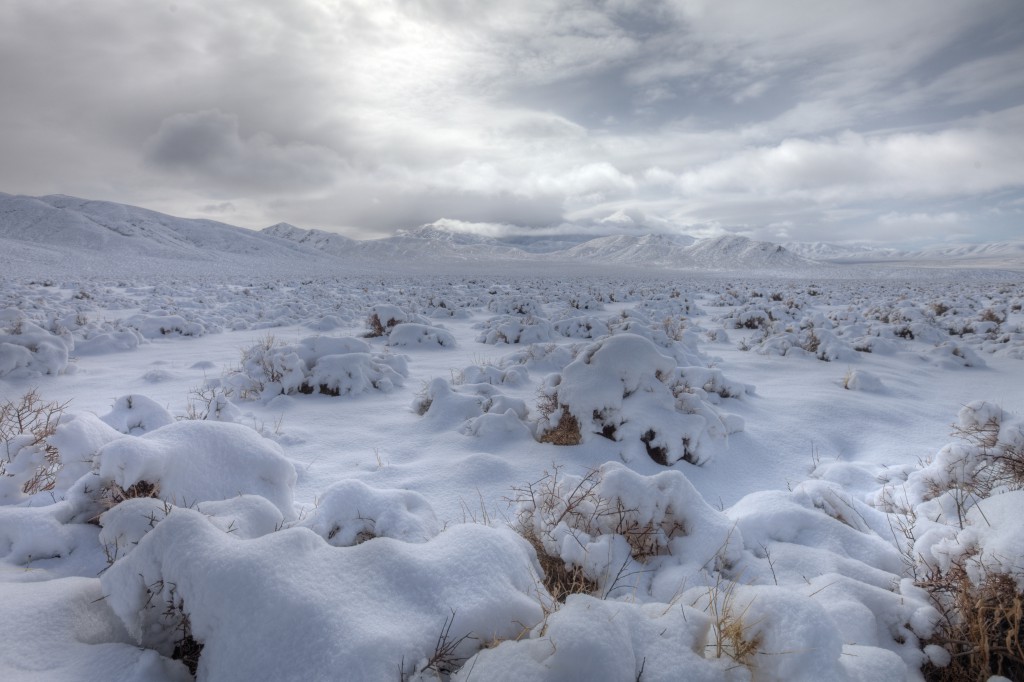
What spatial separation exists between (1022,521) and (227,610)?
2.95 metres

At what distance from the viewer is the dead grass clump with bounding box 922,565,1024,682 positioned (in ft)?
5.51

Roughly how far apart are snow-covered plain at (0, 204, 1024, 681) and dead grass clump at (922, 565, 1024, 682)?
5 centimetres

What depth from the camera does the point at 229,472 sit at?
9.42 feet

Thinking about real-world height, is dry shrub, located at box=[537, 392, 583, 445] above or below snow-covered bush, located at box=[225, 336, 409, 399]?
below

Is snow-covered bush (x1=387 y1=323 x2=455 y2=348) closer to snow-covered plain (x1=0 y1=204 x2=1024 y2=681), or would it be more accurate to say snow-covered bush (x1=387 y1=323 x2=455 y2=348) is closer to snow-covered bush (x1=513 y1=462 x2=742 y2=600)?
snow-covered plain (x1=0 y1=204 x2=1024 y2=681)

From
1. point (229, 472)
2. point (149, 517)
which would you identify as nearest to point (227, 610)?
point (149, 517)

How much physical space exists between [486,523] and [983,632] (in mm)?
2043

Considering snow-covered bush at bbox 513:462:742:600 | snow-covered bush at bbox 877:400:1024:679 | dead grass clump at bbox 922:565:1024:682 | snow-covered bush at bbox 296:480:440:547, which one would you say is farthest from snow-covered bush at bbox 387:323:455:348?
dead grass clump at bbox 922:565:1024:682

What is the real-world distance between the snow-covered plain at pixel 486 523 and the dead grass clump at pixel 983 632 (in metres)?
0.05

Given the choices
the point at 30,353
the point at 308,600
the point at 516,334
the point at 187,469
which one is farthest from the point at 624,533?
the point at 30,353

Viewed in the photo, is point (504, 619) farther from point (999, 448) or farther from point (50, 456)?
point (999, 448)

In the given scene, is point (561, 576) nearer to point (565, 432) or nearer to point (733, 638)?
point (733, 638)

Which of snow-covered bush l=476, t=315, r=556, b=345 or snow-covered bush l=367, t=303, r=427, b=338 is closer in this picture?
snow-covered bush l=476, t=315, r=556, b=345

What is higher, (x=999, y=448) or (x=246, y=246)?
(x=246, y=246)
